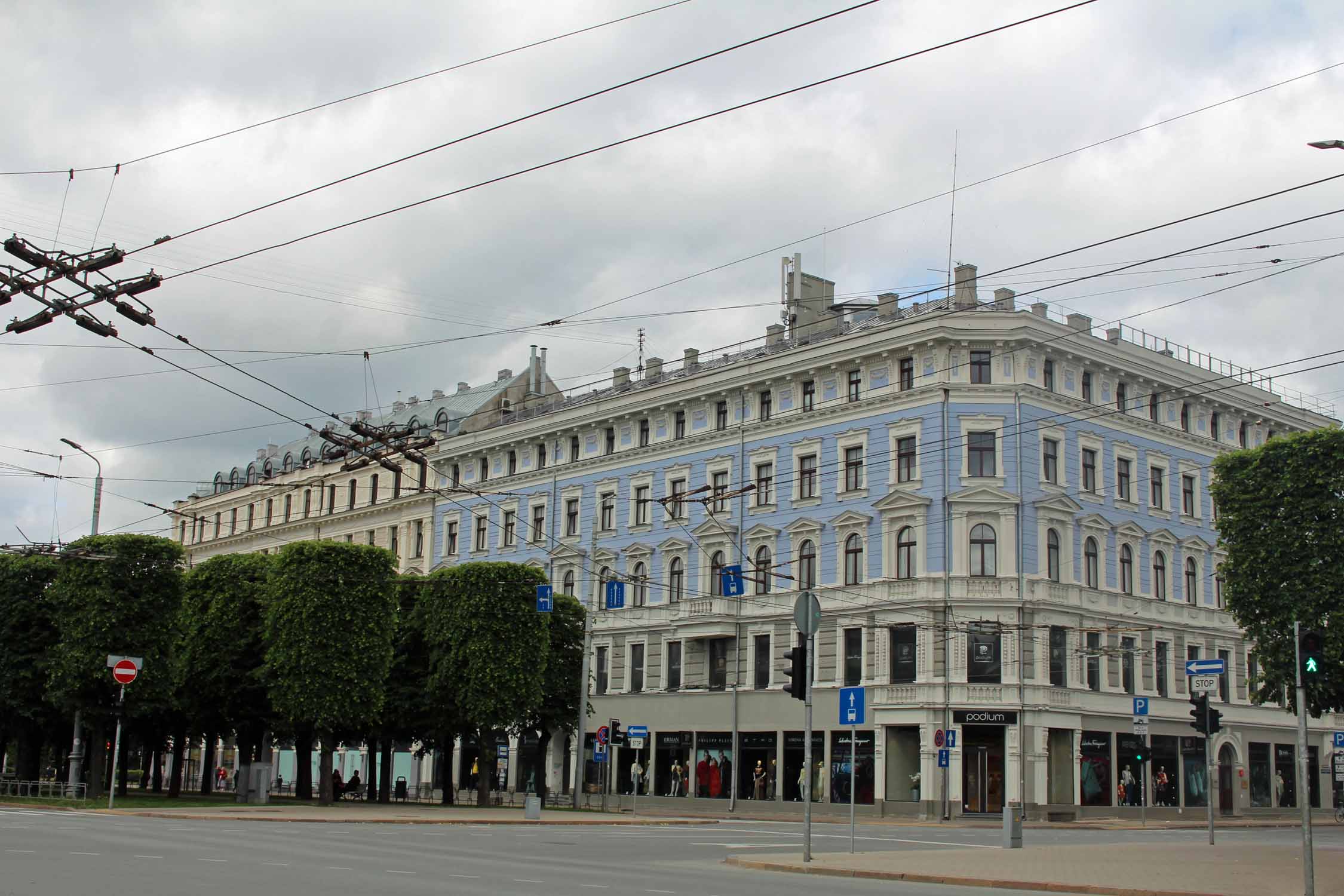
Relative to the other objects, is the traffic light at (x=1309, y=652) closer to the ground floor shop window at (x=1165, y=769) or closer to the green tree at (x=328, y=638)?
the green tree at (x=328, y=638)

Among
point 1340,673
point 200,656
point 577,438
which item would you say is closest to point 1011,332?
point 1340,673

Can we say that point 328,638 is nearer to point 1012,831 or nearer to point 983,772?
point 983,772

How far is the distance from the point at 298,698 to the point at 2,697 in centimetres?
1076

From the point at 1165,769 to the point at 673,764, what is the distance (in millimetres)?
20603

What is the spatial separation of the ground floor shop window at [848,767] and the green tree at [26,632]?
2891 centimetres

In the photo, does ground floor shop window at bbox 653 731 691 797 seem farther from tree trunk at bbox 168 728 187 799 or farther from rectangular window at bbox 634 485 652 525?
tree trunk at bbox 168 728 187 799

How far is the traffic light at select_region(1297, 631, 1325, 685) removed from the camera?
2053cm

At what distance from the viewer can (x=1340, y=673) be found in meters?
37.2

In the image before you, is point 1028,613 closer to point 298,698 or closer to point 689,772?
point 689,772

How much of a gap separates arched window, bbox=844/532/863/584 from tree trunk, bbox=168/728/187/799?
87.7ft

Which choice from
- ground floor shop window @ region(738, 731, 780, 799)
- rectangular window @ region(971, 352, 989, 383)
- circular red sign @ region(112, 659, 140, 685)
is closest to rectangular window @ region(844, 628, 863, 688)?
ground floor shop window @ region(738, 731, 780, 799)

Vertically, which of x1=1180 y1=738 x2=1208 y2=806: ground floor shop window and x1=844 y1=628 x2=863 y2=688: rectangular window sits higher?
x1=844 y1=628 x2=863 y2=688: rectangular window

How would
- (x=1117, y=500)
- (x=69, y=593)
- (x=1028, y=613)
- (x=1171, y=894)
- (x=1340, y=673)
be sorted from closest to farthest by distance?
(x=1171, y=894)
(x=1340, y=673)
(x=69, y=593)
(x=1028, y=613)
(x=1117, y=500)

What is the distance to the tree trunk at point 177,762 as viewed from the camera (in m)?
54.8
